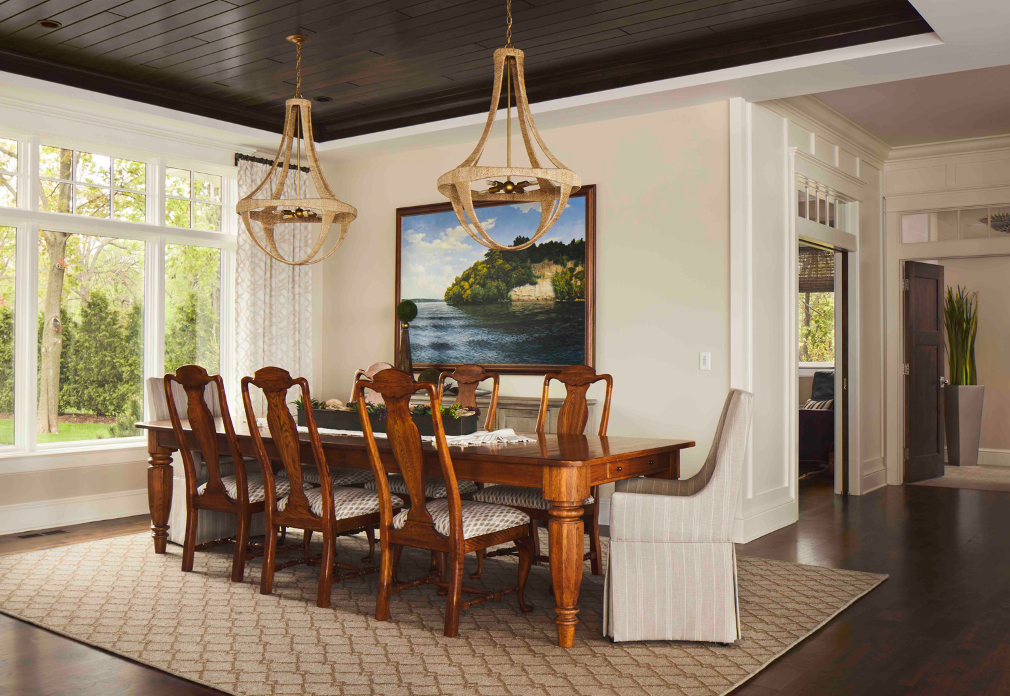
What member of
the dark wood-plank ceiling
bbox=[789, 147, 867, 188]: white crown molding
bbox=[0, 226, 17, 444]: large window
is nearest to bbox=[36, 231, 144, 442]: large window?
bbox=[0, 226, 17, 444]: large window

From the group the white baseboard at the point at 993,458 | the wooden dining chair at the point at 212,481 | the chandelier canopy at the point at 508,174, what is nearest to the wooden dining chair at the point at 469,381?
the wooden dining chair at the point at 212,481

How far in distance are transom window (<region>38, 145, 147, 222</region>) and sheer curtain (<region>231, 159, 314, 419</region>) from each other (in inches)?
28.7

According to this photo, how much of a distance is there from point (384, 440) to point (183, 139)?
3.49 m

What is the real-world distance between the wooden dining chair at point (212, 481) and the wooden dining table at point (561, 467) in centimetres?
18

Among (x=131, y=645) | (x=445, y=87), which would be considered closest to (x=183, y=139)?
(x=445, y=87)

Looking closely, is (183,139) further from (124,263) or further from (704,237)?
(704,237)

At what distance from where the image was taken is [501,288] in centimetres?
623

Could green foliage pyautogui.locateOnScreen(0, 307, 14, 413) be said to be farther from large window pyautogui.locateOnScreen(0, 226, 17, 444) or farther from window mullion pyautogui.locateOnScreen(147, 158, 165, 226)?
window mullion pyautogui.locateOnScreen(147, 158, 165, 226)

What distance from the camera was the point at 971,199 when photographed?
7.07 meters

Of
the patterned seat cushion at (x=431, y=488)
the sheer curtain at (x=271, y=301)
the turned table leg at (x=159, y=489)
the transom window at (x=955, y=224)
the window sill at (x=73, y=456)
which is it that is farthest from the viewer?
the transom window at (x=955, y=224)

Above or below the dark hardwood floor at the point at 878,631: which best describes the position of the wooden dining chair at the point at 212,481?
above

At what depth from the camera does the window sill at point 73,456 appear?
547cm

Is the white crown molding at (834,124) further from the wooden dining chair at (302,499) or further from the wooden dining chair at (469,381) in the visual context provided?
the wooden dining chair at (302,499)

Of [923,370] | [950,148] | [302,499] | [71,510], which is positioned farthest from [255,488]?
[950,148]
